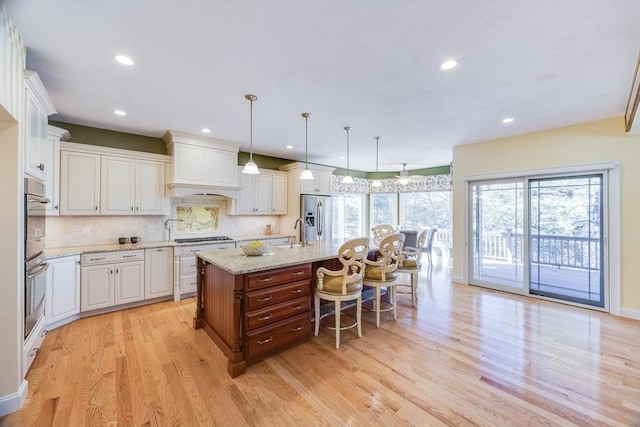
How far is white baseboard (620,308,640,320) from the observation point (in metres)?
3.42

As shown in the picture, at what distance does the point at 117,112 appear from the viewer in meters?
3.34

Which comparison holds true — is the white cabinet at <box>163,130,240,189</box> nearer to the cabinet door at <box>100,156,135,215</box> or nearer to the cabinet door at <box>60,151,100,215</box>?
the cabinet door at <box>100,156,135,215</box>

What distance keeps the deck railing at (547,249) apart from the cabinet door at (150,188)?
18.1ft

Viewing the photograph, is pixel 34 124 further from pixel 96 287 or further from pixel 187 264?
pixel 187 264

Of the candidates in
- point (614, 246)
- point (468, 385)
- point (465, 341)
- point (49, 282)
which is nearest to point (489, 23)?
point (468, 385)

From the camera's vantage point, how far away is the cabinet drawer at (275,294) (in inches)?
93.4

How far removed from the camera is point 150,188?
4160 mm

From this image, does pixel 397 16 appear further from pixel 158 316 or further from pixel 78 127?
pixel 78 127

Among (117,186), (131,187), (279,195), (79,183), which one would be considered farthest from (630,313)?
(79,183)

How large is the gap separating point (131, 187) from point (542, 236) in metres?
6.37

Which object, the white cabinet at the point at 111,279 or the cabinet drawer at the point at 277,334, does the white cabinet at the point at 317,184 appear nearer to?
the white cabinet at the point at 111,279

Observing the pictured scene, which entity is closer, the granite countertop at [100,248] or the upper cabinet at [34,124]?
the upper cabinet at [34,124]

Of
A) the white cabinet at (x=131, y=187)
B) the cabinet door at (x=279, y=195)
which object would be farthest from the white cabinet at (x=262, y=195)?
the white cabinet at (x=131, y=187)

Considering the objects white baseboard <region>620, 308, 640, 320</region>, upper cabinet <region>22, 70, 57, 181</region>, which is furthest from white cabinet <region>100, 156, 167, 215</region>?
white baseboard <region>620, 308, 640, 320</region>
